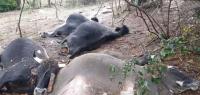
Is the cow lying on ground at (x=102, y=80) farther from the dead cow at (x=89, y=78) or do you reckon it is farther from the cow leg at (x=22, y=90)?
the cow leg at (x=22, y=90)

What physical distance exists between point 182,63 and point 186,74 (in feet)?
1.30

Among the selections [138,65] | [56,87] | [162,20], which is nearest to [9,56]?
[56,87]

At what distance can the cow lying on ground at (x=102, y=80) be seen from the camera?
4.46 meters

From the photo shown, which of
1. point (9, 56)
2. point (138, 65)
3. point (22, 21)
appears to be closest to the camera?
point (138, 65)

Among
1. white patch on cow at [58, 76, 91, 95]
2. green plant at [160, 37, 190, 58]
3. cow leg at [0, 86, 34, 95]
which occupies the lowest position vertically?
cow leg at [0, 86, 34, 95]

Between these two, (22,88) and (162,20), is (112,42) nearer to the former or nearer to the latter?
(162,20)

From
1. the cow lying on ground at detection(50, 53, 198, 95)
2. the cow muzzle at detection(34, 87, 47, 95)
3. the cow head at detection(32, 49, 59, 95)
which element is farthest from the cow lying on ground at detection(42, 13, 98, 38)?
the cow muzzle at detection(34, 87, 47, 95)

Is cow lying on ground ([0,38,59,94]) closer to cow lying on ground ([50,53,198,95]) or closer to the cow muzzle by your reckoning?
the cow muzzle

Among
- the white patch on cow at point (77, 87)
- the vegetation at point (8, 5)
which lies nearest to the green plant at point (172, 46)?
the white patch on cow at point (77, 87)

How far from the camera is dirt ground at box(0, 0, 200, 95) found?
6852 mm

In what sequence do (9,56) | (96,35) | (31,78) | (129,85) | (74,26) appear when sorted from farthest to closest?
1. (74,26)
2. (96,35)
3. (9,56)
4. (31,78)
5. (129,85)

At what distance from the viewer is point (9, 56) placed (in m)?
6.09

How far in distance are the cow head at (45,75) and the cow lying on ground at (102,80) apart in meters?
0.08

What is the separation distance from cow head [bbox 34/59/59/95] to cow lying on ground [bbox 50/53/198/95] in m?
0.08
